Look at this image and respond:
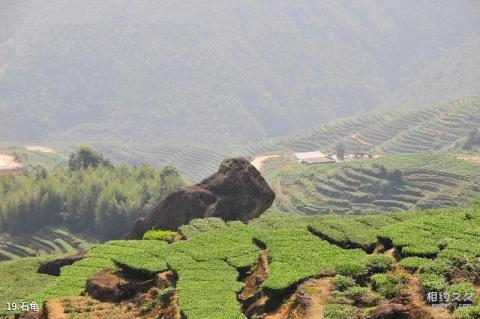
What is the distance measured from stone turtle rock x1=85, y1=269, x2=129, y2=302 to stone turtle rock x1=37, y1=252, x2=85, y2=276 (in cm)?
753

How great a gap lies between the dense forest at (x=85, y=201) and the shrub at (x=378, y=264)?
230 ft

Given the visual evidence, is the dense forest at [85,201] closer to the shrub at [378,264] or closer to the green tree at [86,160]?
the green tree at [86,160]

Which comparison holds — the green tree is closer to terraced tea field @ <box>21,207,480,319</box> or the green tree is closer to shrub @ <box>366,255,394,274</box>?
terraced tea field @ <box>21,207,480,319</box>

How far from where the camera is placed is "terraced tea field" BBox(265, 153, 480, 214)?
10925cm

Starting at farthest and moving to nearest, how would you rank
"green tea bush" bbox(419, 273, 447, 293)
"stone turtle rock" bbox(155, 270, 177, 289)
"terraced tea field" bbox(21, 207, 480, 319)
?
"stone turtle rock" bbox(155, 270, 177, 289) → "terraced tea field" bbox(21, 207, 480, 319) → "green tea bush" bbox(419, 273, 447, 293)

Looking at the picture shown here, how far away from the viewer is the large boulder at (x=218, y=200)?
155 feet

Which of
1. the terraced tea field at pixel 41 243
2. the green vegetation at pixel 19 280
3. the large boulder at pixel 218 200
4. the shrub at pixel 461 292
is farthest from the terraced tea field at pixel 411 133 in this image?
the shrub at pixel 461 292

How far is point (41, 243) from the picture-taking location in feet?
299

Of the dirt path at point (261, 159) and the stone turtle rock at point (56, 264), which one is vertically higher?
the stone turtle rock at point (56, 264)

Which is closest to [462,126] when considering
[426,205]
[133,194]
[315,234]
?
[426,205]

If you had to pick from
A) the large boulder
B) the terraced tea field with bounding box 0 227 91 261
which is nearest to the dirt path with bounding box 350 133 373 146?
the terraced tea field with bounding box 0 227 91 261

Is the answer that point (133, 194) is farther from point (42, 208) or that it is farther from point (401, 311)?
point (401, 311)

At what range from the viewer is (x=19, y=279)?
129 ft

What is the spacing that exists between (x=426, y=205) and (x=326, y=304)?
275 ft
